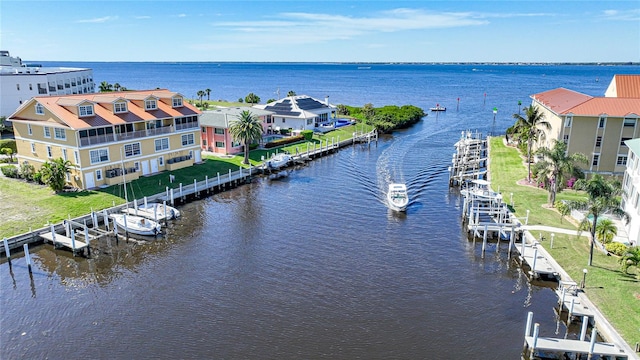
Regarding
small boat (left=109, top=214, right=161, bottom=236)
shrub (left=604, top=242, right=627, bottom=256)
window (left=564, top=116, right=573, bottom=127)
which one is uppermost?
window (left=564, top=116, right=573, bottom=127)

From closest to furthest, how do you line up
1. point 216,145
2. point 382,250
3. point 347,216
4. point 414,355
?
point 414,355, point 382,250, point 347,216, point 216,145

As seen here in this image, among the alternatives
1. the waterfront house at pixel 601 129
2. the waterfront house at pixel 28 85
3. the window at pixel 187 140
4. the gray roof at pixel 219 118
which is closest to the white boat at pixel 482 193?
the waterfront house at pixel 601 129

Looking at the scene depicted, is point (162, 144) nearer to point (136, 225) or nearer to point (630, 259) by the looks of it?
point (136, 225)

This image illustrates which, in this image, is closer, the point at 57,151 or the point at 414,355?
the point at 414,355

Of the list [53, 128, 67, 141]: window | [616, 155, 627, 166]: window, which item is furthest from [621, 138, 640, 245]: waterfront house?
[53, 128, 67, 141]: window

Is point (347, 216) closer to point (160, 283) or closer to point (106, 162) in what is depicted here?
point (160, 283)

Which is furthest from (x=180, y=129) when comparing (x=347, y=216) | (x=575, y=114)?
(x=575, y=114)

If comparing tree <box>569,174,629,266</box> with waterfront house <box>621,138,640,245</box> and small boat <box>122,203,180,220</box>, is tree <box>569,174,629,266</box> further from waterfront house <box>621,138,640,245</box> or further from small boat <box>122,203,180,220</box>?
small boat <box>122,203,180,220</box>
